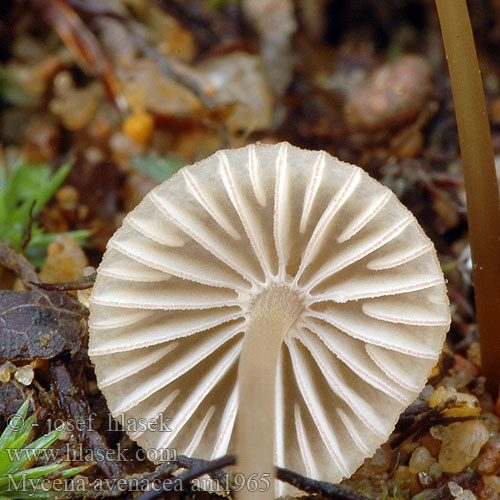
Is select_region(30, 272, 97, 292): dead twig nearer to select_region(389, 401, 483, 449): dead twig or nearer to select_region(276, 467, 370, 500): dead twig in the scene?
select_region(276, 467, 370, 500): dead twig

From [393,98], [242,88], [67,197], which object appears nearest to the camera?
[67,197]

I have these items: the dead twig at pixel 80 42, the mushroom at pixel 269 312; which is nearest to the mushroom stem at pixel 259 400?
the mushroom at pixel 269 312

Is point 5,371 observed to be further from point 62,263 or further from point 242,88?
point 242,88

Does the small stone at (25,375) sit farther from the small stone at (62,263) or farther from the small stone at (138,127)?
the small stone at (138,127)

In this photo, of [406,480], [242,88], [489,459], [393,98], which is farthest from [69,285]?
[393,98]

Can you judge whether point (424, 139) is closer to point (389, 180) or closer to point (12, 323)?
point (389, 180)

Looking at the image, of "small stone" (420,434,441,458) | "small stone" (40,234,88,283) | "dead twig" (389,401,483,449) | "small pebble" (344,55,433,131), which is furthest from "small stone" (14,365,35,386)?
"small pebble" (344,55,433,131)
